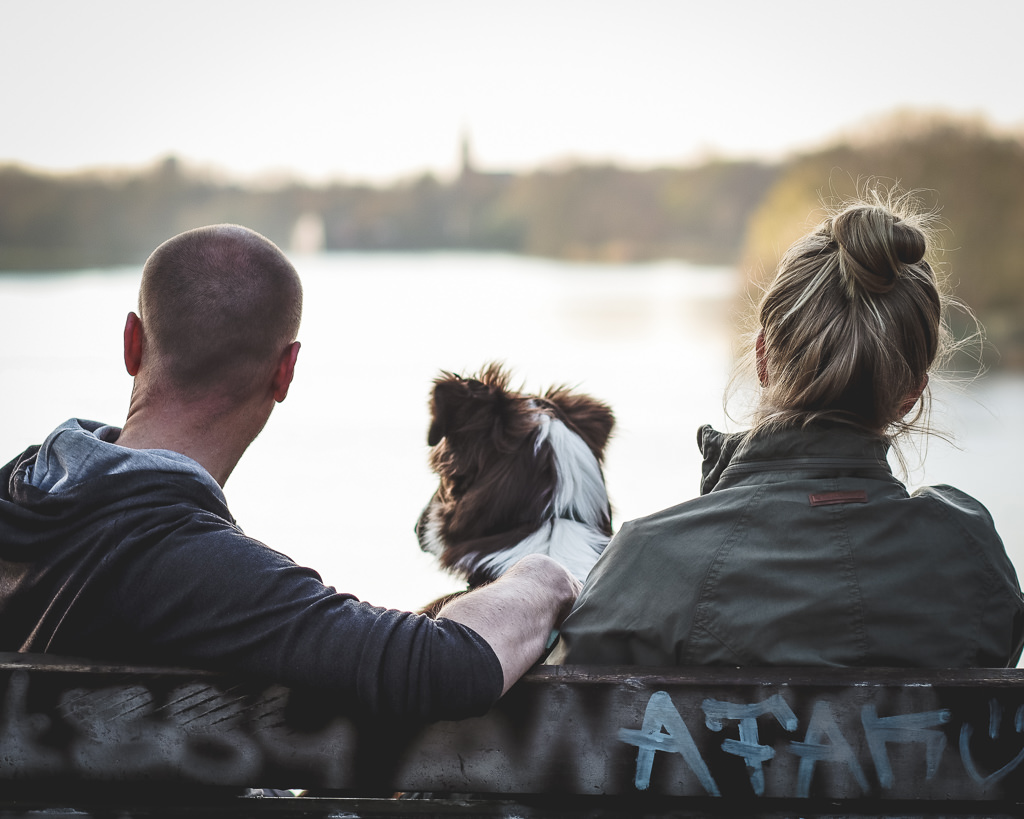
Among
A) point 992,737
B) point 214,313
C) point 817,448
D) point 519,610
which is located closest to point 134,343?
point 214,313

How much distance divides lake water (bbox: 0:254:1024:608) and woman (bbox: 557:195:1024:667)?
36 centimetres

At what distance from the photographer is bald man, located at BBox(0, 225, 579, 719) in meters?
1.25

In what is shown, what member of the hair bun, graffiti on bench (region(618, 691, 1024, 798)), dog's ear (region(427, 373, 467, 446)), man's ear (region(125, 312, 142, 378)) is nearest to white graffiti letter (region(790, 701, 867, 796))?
graffiti on bench (region(618, 691, 1024, 798))

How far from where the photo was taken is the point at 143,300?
5.68ft

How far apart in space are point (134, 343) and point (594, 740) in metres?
1.11

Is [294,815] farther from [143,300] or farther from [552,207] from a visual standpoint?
[552,207]

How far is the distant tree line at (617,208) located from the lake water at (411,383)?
5.19 ft

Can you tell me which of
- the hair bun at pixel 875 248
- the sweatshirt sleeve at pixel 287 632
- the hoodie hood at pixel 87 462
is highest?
the hair bun at pixel 875 248

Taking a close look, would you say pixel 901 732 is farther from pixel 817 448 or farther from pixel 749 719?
pixel 817 448

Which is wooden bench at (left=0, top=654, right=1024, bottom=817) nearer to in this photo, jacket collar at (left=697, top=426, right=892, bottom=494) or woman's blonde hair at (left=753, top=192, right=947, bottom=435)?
jacket collar at (left=697, top=426, right=892, bottom=494)

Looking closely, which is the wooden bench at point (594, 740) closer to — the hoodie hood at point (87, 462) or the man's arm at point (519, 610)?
the man's arm at point (519, 610)

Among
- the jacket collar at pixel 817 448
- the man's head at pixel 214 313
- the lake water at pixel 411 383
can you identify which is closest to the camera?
the jacket collar at pixel 817 448

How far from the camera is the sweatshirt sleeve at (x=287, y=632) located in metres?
1.25

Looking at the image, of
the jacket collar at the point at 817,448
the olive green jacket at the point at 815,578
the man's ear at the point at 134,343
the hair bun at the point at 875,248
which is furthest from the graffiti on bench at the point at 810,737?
the man's ear at the point at 134,343
